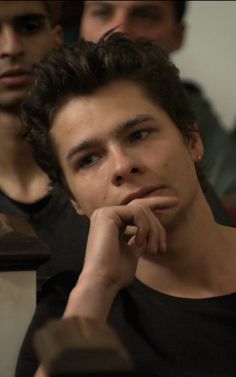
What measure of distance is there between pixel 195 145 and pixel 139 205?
239 millimetres

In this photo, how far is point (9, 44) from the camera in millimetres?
1523

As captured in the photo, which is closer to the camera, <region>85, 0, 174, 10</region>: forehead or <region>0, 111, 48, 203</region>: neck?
<region>0, 111, 48, 203</region>: neck

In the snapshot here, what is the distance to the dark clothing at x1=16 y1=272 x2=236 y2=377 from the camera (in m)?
0.91

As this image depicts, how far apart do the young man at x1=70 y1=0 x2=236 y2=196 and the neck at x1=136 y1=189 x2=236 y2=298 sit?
770 millimetres

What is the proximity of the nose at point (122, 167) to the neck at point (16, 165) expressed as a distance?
0.56 m

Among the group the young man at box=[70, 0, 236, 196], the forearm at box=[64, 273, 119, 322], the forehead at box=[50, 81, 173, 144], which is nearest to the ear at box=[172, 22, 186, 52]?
the young man at box=[70, 0, 236, 196]

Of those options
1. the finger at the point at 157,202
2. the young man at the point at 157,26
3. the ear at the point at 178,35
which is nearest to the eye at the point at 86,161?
the finger at the point at 157,202

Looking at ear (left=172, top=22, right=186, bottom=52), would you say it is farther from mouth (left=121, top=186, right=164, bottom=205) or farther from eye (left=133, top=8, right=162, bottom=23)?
mouth (left=121, top=186, right=164, bottom=205)

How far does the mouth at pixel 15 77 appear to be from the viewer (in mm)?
1533

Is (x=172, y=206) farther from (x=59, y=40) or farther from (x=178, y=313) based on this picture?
(x=59, y=40)

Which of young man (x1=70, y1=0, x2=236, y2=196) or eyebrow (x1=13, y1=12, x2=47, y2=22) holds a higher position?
eyebrow (x1=13, y1=12, x2=47, y2=22)

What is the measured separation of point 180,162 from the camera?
1038mm

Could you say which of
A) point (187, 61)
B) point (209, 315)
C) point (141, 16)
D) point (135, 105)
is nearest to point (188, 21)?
point (187, 61)

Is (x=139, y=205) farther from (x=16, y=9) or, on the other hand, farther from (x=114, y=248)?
(x=16, y=9)
